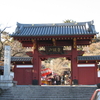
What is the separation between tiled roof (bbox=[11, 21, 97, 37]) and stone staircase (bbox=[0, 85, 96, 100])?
5.24 m

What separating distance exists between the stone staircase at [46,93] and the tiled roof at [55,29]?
524cm

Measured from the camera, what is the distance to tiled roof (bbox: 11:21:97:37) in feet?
56.2

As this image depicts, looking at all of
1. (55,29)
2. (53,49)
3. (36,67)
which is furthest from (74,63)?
(55,29)

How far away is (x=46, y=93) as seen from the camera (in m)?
13.0

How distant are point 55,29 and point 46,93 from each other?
8.08 meters

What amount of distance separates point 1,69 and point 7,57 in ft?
24.4

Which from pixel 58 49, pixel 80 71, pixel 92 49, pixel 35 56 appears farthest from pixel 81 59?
pixel 92 49

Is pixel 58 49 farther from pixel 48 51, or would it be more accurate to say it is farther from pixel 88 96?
pixel 88 96

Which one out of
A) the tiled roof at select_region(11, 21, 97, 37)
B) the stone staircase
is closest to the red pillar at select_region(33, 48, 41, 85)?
the tiled roof at select_region(11, 21, 97, 37)

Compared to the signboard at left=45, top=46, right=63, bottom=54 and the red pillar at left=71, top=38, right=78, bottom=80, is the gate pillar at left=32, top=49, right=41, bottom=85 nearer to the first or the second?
the signboard at left=45, top=46, right=63, bottom=54

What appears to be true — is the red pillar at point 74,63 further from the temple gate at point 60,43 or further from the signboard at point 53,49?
the signboard at point 53,49

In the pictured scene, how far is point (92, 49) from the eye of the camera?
48.7m

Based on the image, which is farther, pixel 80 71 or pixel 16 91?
pixel 80 71

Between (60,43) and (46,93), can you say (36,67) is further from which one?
(46,93)
